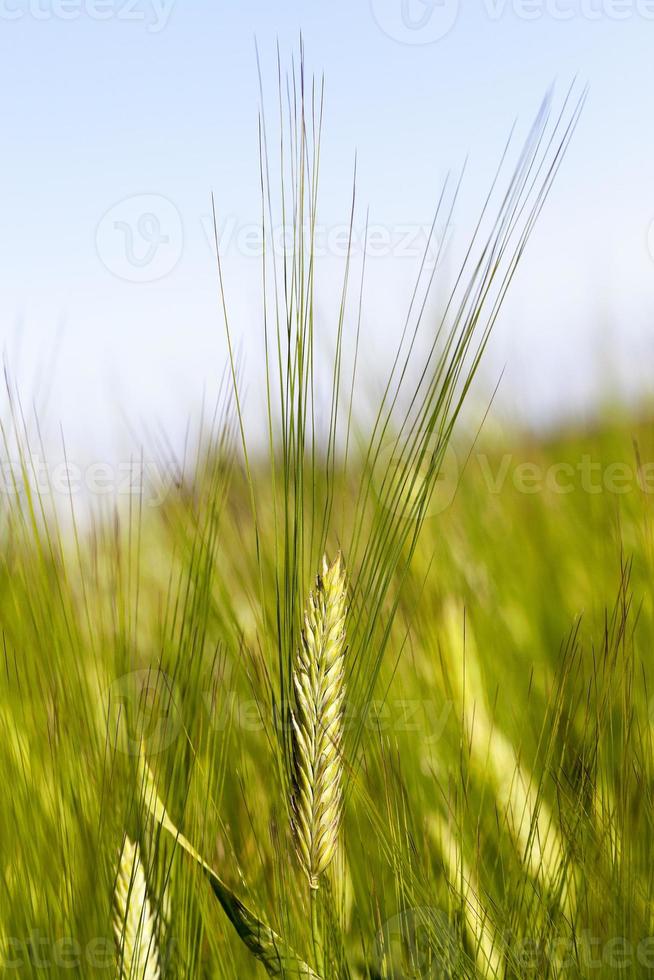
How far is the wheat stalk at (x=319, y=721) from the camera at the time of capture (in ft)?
1.83

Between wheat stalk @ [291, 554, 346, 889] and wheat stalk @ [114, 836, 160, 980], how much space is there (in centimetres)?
12

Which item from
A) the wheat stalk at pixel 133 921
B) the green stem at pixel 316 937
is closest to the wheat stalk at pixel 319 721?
the green stem at pixel 316 937

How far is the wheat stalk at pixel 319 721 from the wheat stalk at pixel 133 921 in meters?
0.12

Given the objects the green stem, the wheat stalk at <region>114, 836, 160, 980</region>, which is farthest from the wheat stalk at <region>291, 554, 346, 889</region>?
the wheat stalk at <region>114, 836, 160, 980</region>

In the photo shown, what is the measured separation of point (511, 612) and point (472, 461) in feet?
0.80

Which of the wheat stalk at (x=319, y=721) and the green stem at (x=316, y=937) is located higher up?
the wheat stalk at (x=319, y=721)

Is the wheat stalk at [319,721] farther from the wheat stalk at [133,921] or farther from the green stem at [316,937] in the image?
the wheat stalk at [133,921]

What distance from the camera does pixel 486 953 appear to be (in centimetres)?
66

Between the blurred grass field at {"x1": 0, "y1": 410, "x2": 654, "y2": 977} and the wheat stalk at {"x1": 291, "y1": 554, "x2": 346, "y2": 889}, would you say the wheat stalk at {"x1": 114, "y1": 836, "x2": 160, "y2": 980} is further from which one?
the wheat stalk at {"x1": 291, "y1": 554, "x2": 346, "y2": 889}

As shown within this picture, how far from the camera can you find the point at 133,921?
1.96 feet

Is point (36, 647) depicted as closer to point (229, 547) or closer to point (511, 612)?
point (229, 547)

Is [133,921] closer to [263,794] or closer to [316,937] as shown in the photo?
[316,937]

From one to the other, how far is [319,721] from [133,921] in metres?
0.19

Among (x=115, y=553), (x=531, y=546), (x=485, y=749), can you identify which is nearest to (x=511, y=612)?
(x=531, y=546)
